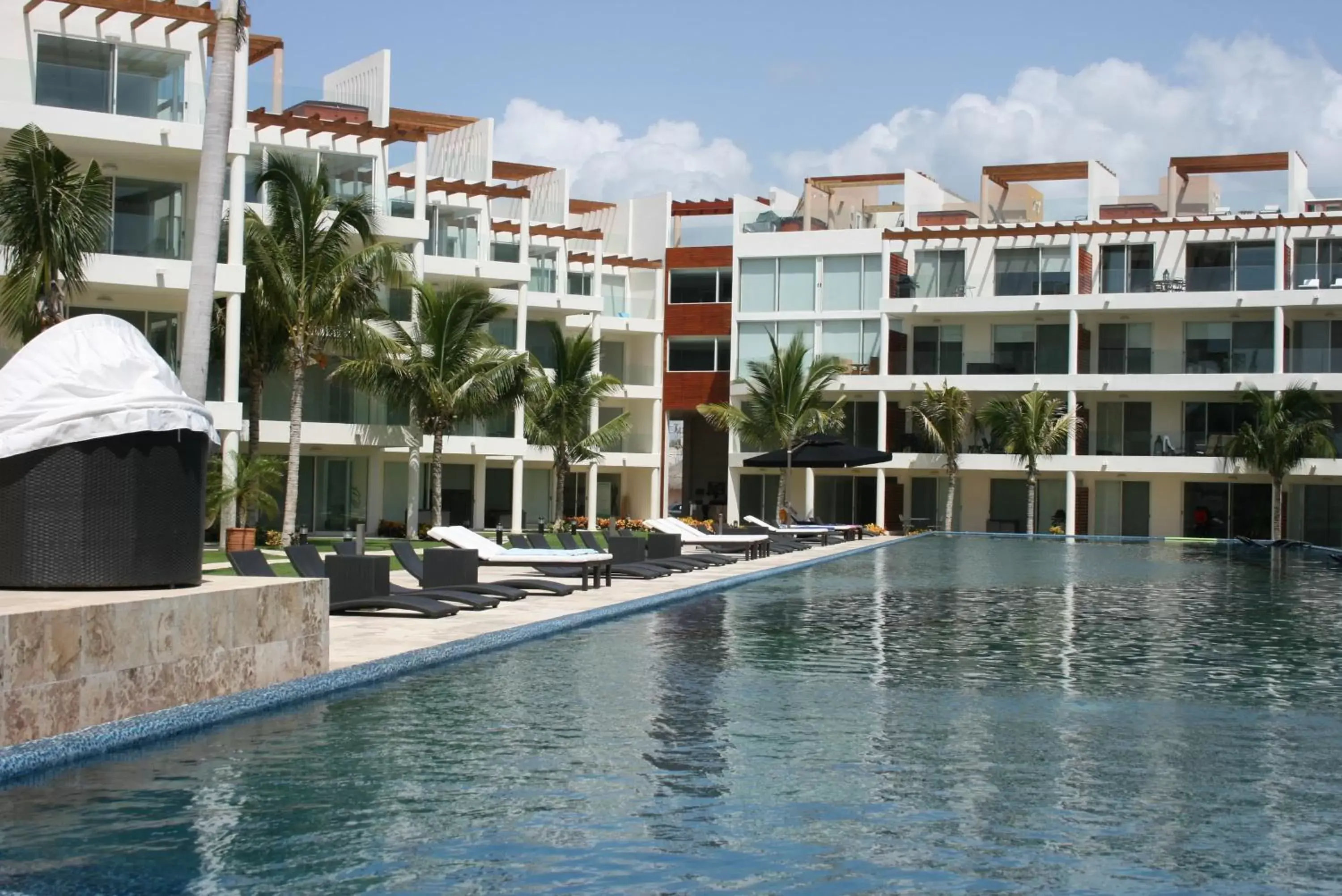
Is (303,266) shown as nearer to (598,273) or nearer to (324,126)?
(324,126)

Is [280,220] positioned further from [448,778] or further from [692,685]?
[448,778]

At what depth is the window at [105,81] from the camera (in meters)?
29.0

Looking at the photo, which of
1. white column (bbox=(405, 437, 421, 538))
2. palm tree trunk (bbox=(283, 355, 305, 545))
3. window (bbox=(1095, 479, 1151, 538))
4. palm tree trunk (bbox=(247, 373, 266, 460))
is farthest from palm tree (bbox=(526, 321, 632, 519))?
window (bbox=(1095, 479, 1151, 538))

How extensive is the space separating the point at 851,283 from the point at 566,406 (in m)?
14.6

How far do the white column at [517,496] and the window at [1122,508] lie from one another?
20.6m

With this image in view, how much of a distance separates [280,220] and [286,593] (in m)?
21.9

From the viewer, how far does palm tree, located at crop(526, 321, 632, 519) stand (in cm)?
4416

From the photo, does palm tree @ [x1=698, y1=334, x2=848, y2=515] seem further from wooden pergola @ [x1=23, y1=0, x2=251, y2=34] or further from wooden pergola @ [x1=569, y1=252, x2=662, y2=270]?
wooden pergola @ [x1=23, y1=0, x2=251, y2=34]

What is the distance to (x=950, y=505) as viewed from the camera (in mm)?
52688

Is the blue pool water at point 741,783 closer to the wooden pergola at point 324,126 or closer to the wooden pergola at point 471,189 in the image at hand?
the wooden pergola at point 324,126

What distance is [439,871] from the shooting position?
21.6ft

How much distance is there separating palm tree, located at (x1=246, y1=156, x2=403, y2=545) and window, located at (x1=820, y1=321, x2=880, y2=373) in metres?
24.9

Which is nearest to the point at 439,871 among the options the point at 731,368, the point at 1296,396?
the point at 1296,396

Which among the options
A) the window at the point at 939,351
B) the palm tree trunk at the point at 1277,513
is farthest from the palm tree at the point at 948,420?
the palm tree trunk at the point at 1277,513
